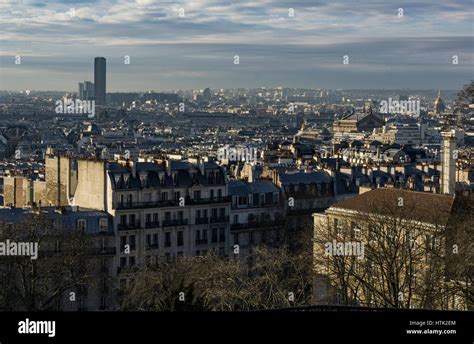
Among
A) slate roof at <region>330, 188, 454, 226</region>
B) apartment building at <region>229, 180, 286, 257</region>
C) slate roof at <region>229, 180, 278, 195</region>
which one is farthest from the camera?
slate roof at <region>229, 180, 278, 195</region>

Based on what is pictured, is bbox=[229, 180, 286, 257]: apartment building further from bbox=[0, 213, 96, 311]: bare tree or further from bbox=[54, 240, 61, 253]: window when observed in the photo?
bbox=[54, 240, 61, 253]: window

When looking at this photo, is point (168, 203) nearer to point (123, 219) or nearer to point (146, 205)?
point (146, 205)

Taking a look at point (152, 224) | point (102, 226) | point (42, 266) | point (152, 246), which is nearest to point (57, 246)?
point (42, 266)

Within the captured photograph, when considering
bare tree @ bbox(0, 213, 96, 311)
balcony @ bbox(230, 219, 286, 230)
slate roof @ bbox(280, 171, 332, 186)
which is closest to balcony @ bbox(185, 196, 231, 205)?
balcony @ bbox(230, 219, 286, 230)

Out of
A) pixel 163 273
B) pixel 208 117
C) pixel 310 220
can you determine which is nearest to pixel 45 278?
pixel 163 273

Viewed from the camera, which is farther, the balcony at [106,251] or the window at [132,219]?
the window at [132,219]

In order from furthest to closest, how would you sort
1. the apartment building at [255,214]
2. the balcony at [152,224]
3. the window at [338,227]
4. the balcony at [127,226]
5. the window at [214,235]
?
the apartment building at [255,214]
the window at [214,235]
the balcony at [152,224]
the balcony at [127,226]
the window at [338,227]

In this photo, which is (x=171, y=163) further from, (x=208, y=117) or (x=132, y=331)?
(x=208, y=117)

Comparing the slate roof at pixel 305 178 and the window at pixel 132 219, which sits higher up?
the slate roof at pixel 305 178

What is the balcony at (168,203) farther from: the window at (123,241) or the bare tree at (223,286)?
the bare tree at (223,286)

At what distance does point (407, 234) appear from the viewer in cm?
1744

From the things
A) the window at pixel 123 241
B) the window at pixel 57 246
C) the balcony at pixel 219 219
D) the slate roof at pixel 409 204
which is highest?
the slate roof at pixel 409 204

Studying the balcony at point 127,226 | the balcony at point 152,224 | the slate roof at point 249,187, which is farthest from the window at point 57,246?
the slate roof at point 249,187

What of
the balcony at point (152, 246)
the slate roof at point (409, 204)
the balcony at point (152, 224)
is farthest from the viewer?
the balcony at point (152, 224)
